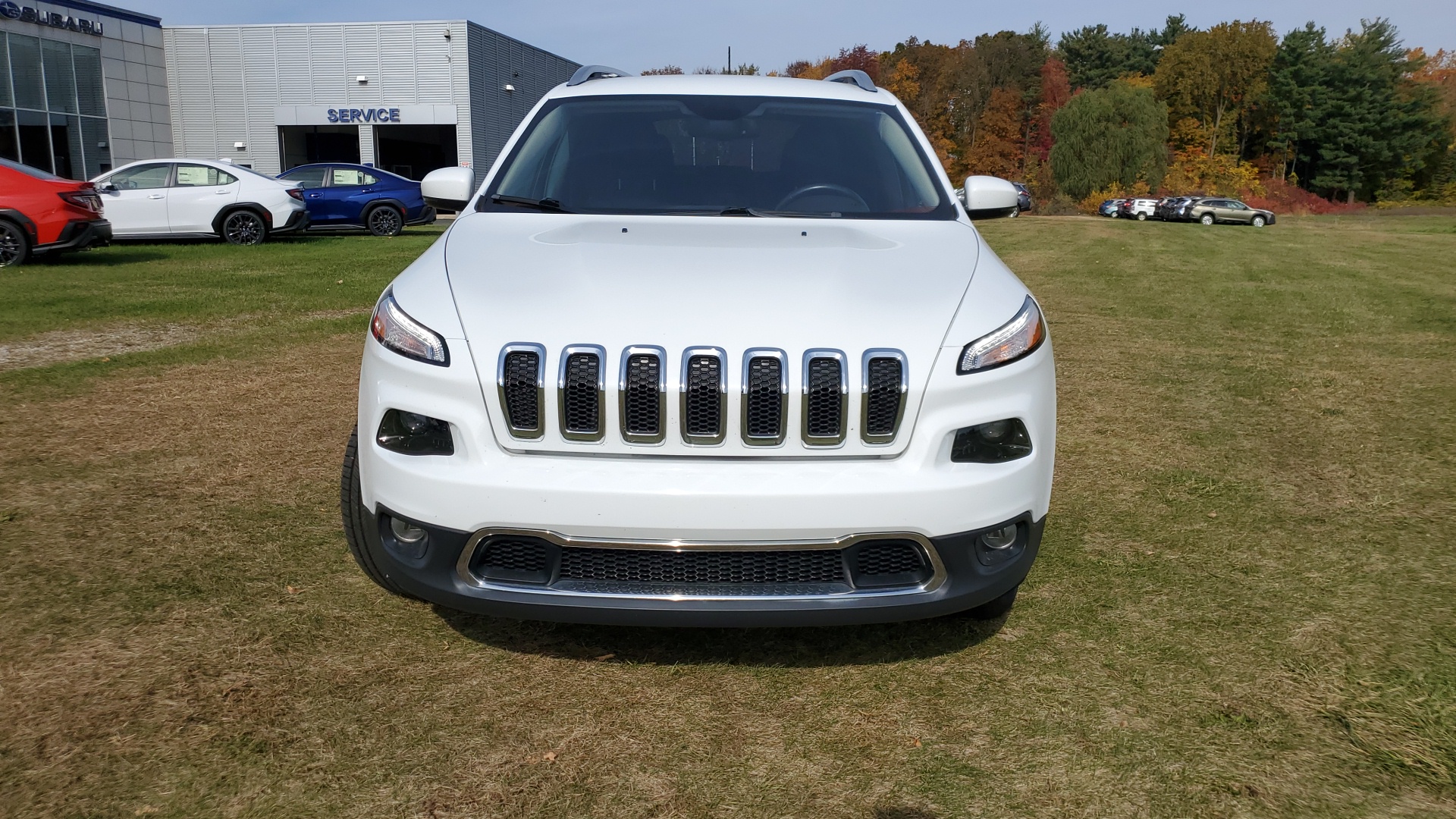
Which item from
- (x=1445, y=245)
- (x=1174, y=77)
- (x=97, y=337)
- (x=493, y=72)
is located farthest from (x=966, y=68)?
(x=97, y=337)

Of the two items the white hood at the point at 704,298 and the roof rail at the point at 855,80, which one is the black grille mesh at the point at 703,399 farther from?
the roof rail at the point at 855,80

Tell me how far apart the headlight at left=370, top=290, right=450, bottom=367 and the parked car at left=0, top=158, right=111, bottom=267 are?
12675 millimetres

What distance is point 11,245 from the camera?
1297 cm

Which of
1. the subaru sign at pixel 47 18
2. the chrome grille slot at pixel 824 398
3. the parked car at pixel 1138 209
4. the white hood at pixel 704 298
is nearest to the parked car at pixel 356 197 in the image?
the subaru sign at pixel 47 18

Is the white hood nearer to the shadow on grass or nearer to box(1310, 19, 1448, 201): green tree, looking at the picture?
the shadow on grass

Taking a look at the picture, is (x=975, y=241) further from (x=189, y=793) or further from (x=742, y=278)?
(x=189, y=793)

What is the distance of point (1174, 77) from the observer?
8725cm

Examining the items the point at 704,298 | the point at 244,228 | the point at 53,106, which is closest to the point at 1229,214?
the point at 244,228

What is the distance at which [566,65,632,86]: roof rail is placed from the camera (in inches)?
177

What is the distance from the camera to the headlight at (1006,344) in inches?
101

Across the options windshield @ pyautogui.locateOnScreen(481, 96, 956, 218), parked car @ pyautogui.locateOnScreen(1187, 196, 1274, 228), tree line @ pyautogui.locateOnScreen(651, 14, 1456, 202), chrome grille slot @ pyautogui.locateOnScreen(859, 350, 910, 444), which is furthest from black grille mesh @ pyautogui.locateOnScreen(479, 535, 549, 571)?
tree line @ pyautogui.locateOnScreen(651, 14, 1456, 202)

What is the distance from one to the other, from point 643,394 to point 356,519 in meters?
1.02

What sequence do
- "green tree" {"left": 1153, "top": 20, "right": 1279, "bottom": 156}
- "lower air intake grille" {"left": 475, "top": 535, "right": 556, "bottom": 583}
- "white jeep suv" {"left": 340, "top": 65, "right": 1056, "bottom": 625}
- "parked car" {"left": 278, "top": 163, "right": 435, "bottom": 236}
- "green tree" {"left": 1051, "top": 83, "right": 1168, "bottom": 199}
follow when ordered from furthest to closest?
"green tree" {"left": 1153, "top": 20, "right": 1279, "bottom": 156}
"green tree" {"left": 1051, "top": 83, "right": 1168, "bottom": 199}
"parked car" {"left": 278, "top": 163, "right": 435, "bottom": 236}
"lower air intake grille" {"left": 475, "top": 535, "right": 556, "bottom": 583}
"white jeep suv" {"left": 340, "top": 65, "right": 1056, "bottom": 625}

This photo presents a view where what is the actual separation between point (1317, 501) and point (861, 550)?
9.27 feet
